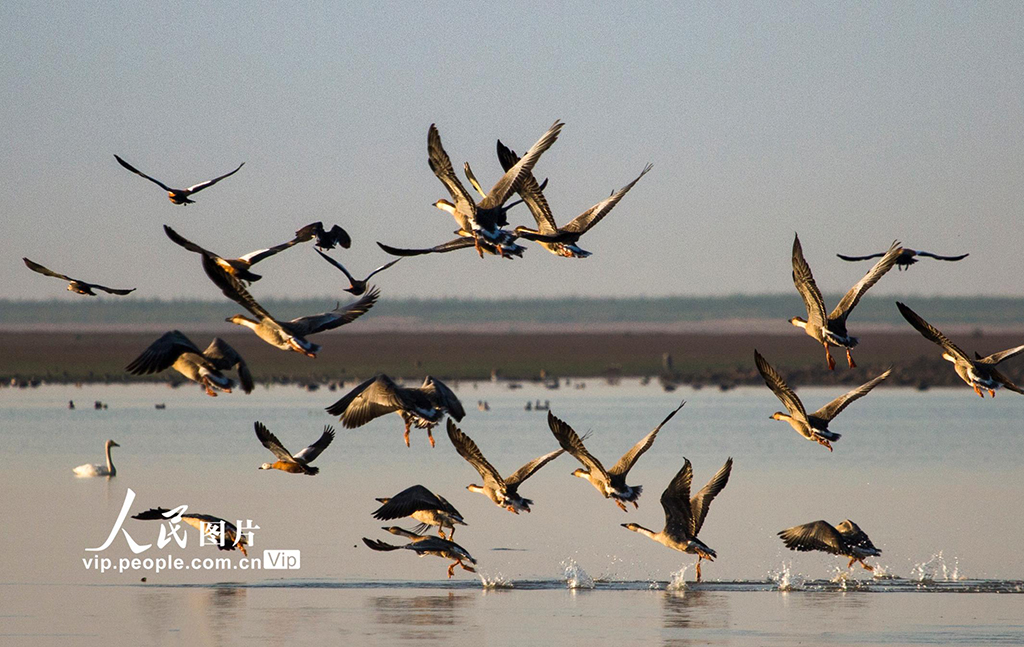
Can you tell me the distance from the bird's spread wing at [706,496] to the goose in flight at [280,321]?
14.4ft

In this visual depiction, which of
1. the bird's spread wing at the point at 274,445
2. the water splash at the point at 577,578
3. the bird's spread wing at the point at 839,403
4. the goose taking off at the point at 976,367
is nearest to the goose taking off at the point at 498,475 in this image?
the bird's spread wing at the point at 274,445

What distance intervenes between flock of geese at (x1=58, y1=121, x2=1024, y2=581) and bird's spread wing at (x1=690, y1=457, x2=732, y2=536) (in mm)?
16

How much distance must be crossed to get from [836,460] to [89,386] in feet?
124

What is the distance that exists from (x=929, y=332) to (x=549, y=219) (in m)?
4.53

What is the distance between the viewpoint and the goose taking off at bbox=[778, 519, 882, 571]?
643 inches

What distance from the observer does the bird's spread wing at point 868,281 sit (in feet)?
47.6

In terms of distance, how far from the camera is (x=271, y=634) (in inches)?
579

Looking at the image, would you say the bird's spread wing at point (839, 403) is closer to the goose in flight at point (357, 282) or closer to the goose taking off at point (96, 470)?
the goose in flight at point (357, 282)

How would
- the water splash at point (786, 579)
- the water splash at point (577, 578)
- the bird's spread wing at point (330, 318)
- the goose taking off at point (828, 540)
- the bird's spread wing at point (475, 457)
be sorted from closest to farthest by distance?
1. the bird's spread wing at point (330, 318)
2. the bird's spread wing at point (475, 457)
3. the goose taking off at point (828, 540)
4. the water splash at point (786, 579)
5. the water splash at point (577, 578)

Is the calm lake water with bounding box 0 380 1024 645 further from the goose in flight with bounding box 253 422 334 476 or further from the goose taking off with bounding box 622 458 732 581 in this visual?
the goose in flight with bounding box 253 422 334 476

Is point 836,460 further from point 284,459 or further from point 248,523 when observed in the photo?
point 284,459

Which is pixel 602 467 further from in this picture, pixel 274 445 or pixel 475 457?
pixel 274 445

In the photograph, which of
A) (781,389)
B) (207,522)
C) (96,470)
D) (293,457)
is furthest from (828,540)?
(96,470)

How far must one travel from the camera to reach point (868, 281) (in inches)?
571
